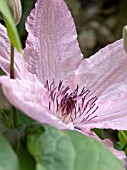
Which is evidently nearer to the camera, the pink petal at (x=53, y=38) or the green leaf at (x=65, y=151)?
the green leaf at (x=65, y=151)

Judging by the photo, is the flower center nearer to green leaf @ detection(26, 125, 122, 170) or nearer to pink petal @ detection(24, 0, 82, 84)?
pink petal @ detection(24, 0, 82, 84)

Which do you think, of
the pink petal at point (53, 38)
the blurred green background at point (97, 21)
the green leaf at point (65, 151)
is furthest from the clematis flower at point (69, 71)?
the blurred green background at point (97, 21)

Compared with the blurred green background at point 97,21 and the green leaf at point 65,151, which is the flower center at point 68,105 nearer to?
the green leaf at point 65,151

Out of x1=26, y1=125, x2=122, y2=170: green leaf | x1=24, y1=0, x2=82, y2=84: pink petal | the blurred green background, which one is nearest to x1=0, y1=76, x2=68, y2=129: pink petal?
x1=26, y1=125, x2=122, y2=170: green leaf

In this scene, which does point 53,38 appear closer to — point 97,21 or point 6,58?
point 6,58

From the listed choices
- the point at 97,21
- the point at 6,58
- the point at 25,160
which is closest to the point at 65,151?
the point at 25,160

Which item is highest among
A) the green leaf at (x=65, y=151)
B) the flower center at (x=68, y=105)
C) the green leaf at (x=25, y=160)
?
the green leaf at (x=65, y=151)
